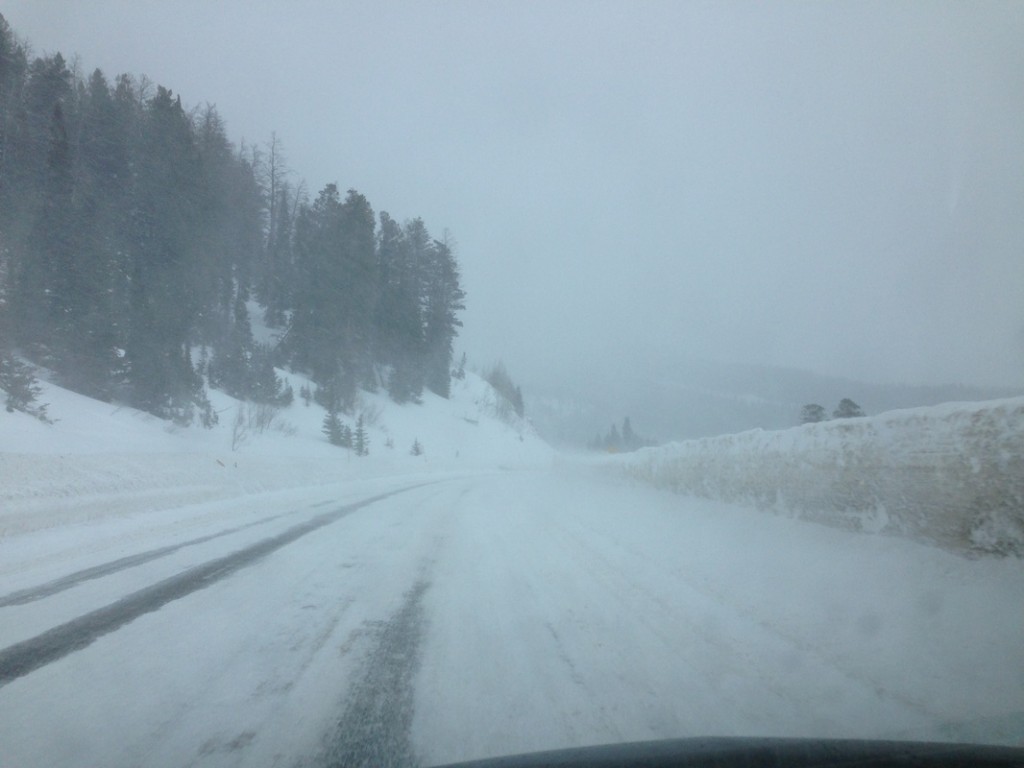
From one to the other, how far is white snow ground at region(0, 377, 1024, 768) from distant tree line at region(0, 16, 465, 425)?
1492cm

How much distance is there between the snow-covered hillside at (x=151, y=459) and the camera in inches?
452

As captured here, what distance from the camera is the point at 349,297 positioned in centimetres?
5097

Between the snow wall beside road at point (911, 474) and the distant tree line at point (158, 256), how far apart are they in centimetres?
1980

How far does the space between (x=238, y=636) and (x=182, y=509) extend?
31.9ft

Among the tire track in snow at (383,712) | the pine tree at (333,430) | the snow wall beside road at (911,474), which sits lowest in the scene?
the tire track in snow at (383,712)

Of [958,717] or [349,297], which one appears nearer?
[958,717]

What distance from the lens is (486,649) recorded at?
516 cm

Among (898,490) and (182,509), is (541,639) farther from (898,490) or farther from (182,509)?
(182,509)

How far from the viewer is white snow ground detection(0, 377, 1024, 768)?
3.71 metres

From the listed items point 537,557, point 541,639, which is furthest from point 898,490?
point 537,557

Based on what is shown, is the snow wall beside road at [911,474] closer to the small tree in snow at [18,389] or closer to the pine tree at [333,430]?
the small tree in snow at [18,389]

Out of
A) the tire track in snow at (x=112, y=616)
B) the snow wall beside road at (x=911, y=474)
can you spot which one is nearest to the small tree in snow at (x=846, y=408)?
the snow wall beside road at (x=911, y=474)

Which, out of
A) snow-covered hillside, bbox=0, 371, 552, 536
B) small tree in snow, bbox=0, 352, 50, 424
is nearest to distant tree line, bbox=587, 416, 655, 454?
snow-covered hillside, bbox=0, 371, 552, 536

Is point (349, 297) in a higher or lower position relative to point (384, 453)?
higher
